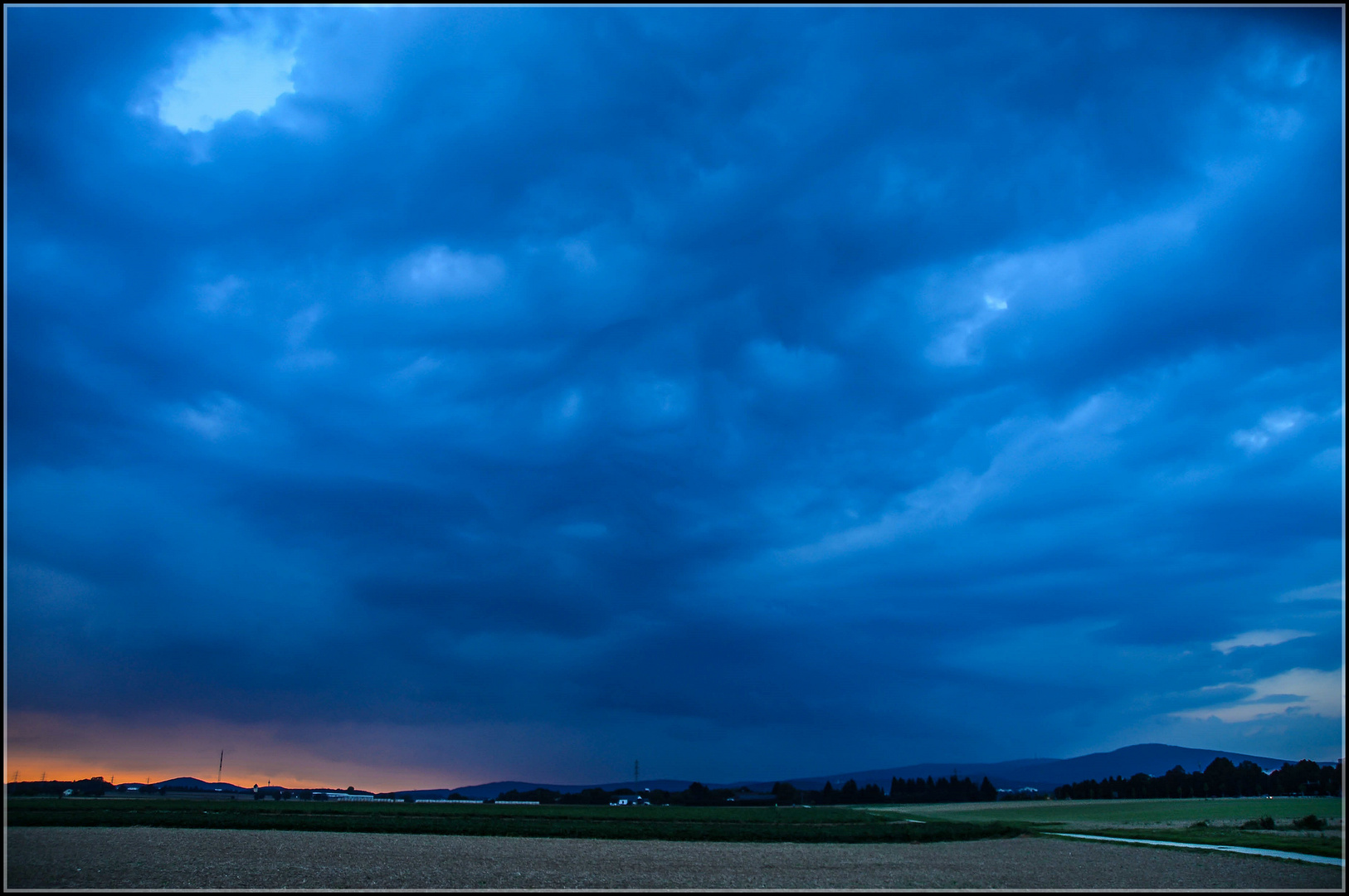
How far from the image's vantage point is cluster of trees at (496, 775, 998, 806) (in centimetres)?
17150

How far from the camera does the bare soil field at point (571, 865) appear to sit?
2670cm

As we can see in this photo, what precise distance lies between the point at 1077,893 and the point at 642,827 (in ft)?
136

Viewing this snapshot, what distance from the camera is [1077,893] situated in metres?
26.0

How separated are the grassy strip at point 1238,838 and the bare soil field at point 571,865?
6458 millimetres

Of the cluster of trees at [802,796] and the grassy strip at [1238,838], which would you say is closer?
the grassy strip at [1238,838]

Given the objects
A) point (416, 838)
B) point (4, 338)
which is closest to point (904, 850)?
point (416, 838)

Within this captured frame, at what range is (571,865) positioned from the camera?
1303 inches

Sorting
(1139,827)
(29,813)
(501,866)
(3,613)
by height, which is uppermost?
(3,613)

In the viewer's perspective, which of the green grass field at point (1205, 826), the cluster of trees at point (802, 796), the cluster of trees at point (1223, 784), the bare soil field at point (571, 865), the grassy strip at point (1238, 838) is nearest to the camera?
the bare soil field at point (571, 865)

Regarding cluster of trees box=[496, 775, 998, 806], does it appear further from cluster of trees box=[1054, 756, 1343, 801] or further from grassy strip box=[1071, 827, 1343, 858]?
grassy strip box=[1071, 827, 1343, 858]

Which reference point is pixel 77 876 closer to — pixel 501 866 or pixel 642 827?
pixel 501 866

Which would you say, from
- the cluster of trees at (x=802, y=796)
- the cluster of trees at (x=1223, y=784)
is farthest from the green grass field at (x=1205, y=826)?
the cluster of trees at (x=802, y=796)

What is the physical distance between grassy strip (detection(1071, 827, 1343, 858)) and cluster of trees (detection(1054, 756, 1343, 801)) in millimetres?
120731

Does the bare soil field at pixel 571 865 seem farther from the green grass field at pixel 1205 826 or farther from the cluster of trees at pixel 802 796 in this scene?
the cluster of trees at pixel 802 796
